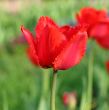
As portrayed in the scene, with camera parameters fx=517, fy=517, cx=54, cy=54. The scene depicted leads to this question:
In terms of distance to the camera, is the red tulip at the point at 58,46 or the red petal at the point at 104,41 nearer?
the red tulip at the point at 58,46

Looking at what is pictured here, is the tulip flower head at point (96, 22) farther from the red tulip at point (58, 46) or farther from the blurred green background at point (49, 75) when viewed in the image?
the blurred green background at point (49, 75)

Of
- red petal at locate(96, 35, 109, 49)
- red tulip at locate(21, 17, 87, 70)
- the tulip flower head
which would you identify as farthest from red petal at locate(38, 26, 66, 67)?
red petal at locate(96, 35, 109, 49)

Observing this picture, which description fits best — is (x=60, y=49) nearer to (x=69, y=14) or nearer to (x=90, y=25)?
(x=90, y=25)

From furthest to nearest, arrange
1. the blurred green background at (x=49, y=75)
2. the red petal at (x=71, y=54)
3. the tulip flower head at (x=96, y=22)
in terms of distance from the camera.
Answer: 1. the blurred green background at (x=49, y=75)
2. the tulip flower head at (x=96, y=22)
3. the red petal at (x=71, y=54)

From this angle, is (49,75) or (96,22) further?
(49,75)

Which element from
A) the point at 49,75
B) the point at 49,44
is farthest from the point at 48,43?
the point at 49,75

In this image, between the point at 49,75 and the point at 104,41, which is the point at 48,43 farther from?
the point at 49,75

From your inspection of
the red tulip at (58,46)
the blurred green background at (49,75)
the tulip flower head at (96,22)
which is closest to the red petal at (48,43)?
the red tulip at (58,46)

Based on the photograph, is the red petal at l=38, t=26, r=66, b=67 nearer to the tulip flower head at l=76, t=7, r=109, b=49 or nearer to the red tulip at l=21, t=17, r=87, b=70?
the red tulip at l=21, t=17, r=87, b=70
